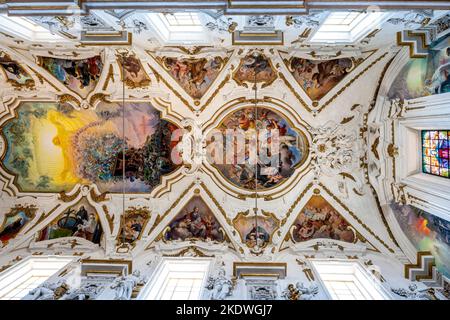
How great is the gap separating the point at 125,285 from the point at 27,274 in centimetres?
334

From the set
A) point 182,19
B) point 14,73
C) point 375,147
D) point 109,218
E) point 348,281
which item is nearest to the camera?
point 348,281

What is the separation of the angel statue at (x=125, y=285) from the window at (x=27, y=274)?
2.10 m

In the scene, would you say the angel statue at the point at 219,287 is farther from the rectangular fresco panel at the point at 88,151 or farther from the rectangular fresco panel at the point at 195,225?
the rectangular fresco panel at the point at 88,151

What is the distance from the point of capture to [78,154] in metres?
10.9

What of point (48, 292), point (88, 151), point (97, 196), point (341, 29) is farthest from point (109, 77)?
point (341, 29)

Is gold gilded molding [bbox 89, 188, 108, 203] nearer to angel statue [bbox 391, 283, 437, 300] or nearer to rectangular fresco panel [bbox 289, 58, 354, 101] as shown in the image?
rectangular fresco panel [bbox 289, 58, 354, 101]

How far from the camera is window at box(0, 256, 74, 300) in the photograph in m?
7.40

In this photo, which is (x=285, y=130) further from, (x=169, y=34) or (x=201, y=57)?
(x=169, y=34)

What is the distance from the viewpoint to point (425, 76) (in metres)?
7.76

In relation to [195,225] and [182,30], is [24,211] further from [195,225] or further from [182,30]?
[182,30]

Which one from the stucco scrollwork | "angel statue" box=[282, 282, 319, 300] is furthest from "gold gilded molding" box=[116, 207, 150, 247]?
the stucco scrollwork

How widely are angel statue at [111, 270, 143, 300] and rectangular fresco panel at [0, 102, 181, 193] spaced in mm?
3664

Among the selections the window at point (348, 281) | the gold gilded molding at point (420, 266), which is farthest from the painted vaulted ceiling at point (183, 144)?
the window at point (348, 281)

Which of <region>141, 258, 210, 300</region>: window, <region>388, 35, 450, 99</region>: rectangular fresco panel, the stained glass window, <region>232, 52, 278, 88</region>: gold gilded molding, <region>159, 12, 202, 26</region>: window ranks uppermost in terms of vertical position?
<region>159, 12, 202, 26</region>: window
